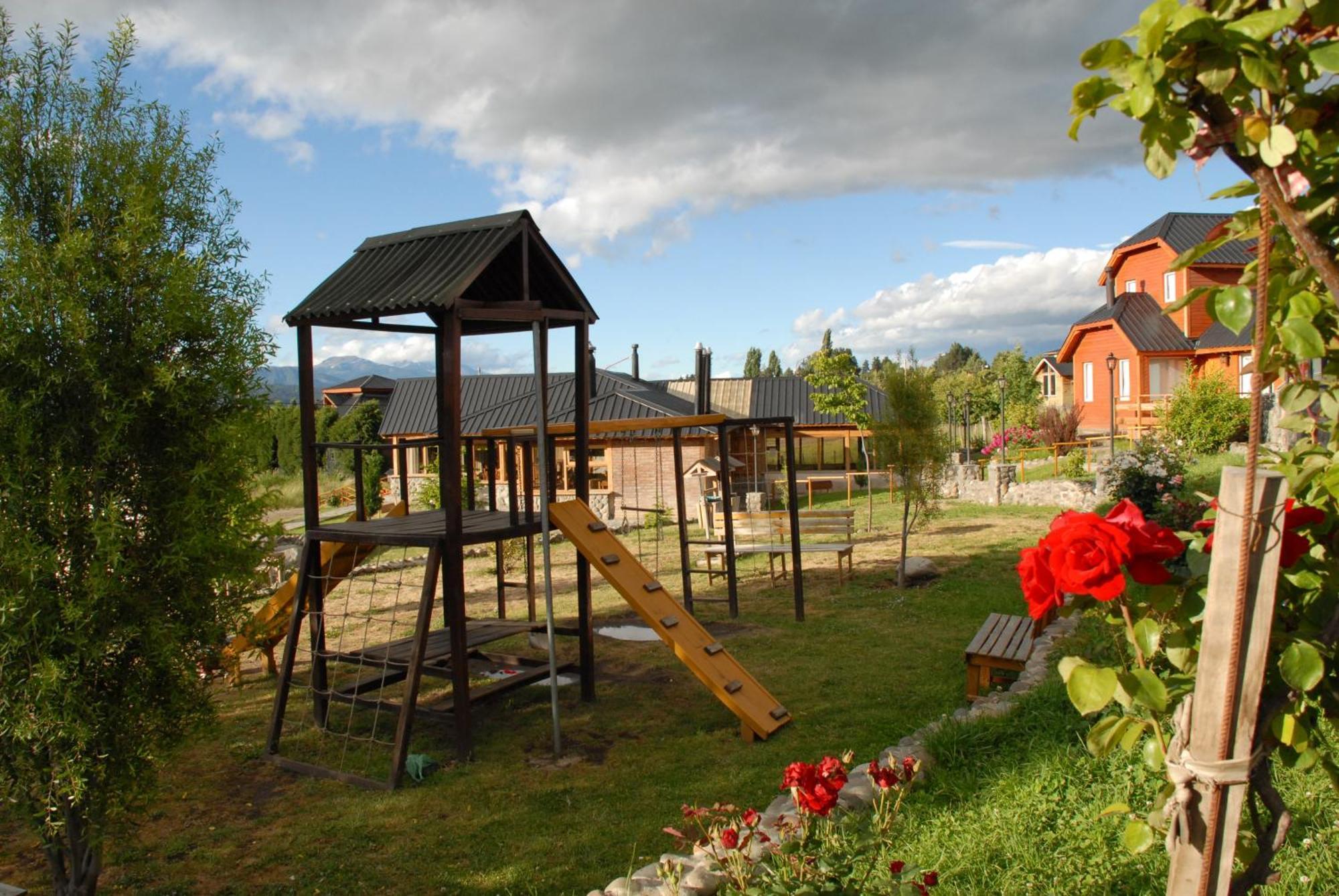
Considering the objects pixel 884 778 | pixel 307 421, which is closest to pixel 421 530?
pixel 307 421

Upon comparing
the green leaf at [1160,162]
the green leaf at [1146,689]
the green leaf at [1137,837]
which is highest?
the green leaf at [1160,162]

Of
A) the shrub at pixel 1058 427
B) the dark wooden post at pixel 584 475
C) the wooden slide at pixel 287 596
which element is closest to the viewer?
the dark wooden post at pixel 584 475

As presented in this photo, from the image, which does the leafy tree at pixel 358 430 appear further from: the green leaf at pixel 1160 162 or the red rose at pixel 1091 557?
the green leaf at pixel 1160 162

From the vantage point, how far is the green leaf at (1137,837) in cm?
171

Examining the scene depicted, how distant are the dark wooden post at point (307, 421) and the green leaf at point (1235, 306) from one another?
22.5ft

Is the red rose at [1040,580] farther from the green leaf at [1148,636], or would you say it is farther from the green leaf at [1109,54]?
the green leaf at [1109,54]

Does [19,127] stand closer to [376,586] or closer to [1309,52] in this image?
[1309,52]

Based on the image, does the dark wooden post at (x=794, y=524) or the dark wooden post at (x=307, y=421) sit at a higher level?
the dark wooden post at (x=307, y=421)

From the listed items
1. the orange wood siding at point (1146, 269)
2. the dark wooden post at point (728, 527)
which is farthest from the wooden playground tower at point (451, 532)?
the orange wood siding at point (1146, 269)

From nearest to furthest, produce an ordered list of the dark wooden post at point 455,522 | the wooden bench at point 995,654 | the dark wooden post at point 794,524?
the dark wooden post at point 455,522, the wooden bench at point 995,654, the dark wooden post at point 794,524

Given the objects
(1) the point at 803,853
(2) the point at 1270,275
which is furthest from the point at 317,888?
(2) the point at 1270,275

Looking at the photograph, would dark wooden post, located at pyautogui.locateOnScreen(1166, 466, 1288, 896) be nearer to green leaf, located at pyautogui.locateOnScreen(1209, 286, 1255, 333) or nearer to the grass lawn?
green leaf, located at pyautogui.locateOnScreen(1209, 286, 1255, 333)

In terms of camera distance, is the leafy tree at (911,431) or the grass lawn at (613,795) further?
the leafy tree at (911,431)

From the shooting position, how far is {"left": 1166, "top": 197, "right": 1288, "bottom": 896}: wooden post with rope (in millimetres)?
1504
